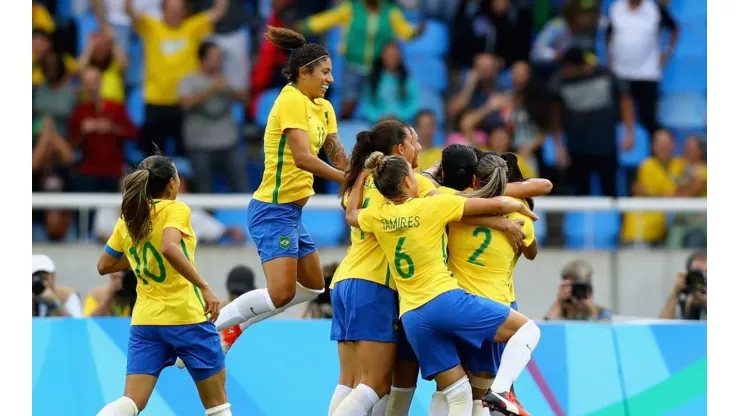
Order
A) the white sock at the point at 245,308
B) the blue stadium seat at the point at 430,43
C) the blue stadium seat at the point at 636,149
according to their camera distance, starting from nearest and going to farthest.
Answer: the white sock at the point at 245,308
the blue stadium seat at the point at 636,149
the blue stadium seat at the point at 430,43

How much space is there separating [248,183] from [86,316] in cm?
377

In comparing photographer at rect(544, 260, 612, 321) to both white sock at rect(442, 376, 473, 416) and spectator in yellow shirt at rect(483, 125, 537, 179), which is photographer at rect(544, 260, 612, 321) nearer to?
white sock at rect(442, 376, 473, 416)

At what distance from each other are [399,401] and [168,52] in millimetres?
6744

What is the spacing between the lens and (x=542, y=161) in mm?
12922

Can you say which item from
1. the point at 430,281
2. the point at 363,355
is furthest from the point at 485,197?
the point at 363,355

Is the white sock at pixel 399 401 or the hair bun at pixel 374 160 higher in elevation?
the hair bun at pixel 374 160

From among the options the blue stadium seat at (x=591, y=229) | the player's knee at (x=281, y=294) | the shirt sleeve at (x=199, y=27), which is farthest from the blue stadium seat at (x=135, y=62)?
the player's knee at (x=281, y=294)

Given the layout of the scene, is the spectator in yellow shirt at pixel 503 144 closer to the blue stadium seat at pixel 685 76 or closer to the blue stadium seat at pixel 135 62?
the blue stadium seat at pixel 685 76

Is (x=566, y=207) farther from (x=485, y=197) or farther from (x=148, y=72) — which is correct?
(x=148, y=72)

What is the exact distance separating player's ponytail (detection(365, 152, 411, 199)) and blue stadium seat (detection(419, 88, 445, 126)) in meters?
6.35

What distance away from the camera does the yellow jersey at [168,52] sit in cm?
1296

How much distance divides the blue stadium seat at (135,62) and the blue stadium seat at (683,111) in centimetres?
563

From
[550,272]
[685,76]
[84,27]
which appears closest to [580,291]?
[550,272]

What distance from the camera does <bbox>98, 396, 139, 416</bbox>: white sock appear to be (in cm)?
708
